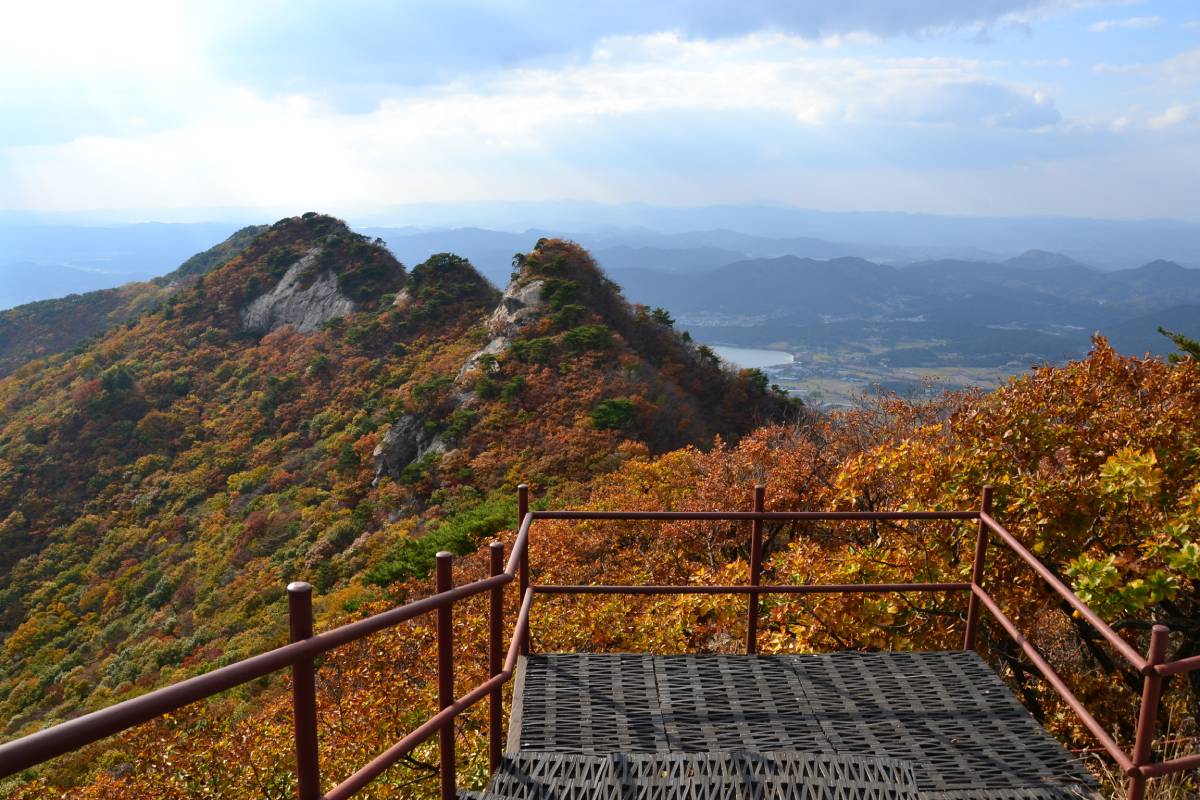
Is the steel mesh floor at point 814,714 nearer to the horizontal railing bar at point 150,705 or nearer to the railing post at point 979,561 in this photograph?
the railing post at point 979,561

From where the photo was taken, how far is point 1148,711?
3.04 meters

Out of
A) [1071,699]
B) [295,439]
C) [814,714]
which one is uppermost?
[1071,699]

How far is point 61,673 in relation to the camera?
930 inches

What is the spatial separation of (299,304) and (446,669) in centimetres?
4760

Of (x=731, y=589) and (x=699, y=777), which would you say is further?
(x=731, y=589)

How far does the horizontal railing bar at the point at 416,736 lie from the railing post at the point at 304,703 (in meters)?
0.11

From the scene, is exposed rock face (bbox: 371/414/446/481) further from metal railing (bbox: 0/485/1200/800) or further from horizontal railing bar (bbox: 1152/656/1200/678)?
horizontal railing bar (bbox: 1152/656/1200/678)

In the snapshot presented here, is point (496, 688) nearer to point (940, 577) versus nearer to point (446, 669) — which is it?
point (446, 669)

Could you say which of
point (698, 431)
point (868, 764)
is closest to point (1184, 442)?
point (868, 764)

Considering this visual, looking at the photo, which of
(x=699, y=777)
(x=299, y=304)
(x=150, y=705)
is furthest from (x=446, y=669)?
(x=299, y=304)

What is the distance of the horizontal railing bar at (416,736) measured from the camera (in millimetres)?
2615

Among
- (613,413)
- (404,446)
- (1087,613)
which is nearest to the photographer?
(1087,613)

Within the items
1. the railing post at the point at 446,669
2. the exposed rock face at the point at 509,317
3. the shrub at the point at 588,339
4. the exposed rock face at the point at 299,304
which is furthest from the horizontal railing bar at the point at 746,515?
the exposed rock face at the point at 299,304

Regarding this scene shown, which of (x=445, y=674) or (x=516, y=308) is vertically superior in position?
(x=516, y=308)
